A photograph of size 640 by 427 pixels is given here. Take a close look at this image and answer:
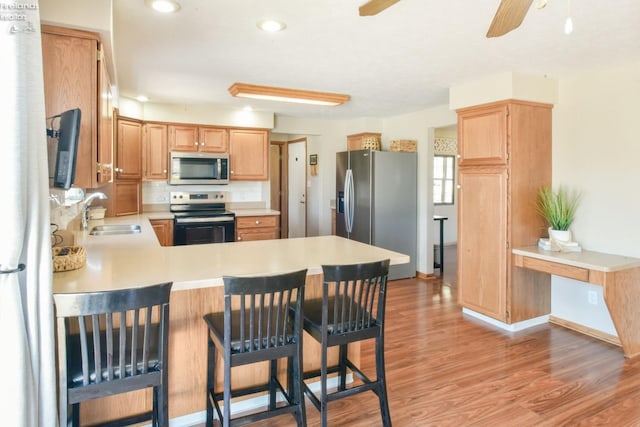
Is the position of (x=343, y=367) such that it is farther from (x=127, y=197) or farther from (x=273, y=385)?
(x=127, y=197)

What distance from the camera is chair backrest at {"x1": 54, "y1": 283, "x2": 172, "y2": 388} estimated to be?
4.80 ft

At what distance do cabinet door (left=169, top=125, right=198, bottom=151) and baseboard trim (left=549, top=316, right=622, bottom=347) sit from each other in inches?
178

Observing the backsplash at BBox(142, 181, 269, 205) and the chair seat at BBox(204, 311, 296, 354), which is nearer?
the chair seat at BBox(204, 311, 296, 354)

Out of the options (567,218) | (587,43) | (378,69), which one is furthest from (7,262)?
(567,218)

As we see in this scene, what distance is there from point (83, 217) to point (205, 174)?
69.0 inches

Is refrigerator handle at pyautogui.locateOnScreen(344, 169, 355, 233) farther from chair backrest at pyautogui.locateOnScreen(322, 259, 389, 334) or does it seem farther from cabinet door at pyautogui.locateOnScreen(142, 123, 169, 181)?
chair backrest at pyautogui.locateOnScreen(322, 259, 389, 334)

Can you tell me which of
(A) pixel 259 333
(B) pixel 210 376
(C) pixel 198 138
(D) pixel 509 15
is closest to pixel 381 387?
(A) pixel 259 333

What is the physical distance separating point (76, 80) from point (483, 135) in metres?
3.25

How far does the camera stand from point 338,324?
79.3 inches

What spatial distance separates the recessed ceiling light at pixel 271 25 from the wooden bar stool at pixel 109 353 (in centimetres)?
167

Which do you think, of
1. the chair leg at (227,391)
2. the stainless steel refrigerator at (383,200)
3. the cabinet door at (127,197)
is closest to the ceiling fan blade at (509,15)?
the chair leg at (227,391)

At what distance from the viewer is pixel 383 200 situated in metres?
5.29

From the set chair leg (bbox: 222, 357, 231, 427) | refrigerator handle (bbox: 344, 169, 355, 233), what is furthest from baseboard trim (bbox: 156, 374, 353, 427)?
refrigerator handle (bbox: 344, 169, 355, 233)

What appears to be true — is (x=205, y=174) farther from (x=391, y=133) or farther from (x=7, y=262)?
(x=7, y=262)
